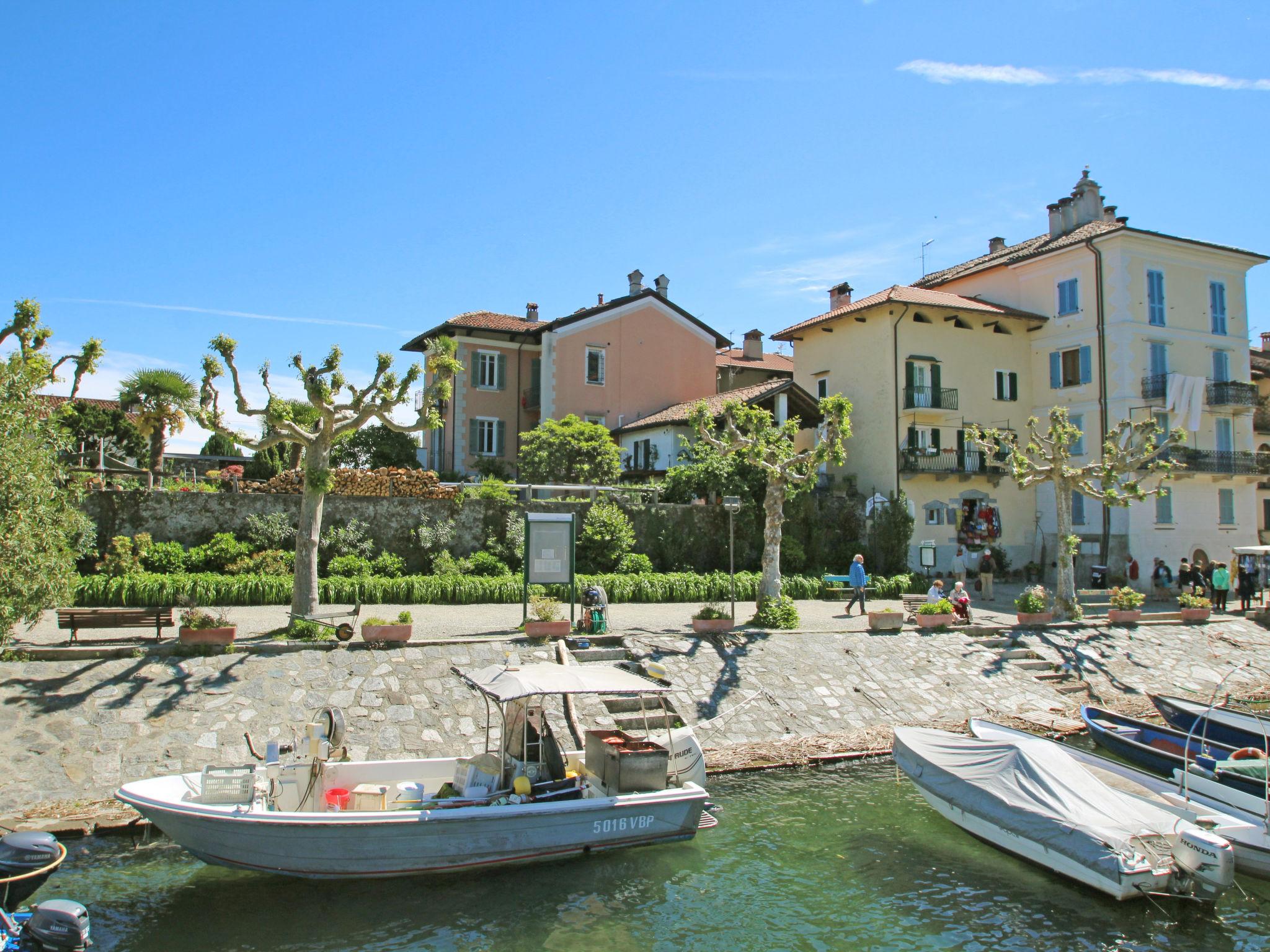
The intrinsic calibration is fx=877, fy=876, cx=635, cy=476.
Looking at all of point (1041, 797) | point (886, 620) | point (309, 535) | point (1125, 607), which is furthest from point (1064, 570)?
point (309, 535)

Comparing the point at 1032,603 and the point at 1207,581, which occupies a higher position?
the point at 1207,581

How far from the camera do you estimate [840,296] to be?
136 feet

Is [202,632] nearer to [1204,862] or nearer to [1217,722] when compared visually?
[1204,862]

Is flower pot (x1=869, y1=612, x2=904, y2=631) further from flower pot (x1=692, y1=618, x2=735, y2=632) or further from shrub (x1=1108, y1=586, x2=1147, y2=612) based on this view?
shrub (x1=1108, y1=586, x2=1147, y2=612)

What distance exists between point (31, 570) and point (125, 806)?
4.49m

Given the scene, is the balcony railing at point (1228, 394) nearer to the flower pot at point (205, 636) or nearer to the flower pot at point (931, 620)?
the flower pot at point (931, 620)

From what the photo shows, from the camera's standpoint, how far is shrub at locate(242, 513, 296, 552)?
78.8 feet

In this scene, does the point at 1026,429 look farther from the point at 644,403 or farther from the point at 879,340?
the point at 644,403

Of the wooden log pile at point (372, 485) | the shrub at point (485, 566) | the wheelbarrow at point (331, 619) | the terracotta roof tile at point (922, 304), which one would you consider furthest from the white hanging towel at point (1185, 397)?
the wheelbarrow at point (331, 619)

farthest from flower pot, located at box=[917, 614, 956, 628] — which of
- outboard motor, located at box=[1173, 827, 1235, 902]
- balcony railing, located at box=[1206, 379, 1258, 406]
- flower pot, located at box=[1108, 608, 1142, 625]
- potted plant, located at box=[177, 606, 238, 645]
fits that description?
balcony railing, located at box=[1206, 379, 1258, 406]

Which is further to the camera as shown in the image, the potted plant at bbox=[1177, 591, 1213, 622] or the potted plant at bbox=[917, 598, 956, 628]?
the potted plant at bbox=[1177, 591, 1213, 622]

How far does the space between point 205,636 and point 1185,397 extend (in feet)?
114

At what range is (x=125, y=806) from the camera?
12.3 m

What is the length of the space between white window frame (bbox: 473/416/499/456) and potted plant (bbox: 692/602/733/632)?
21938mm
